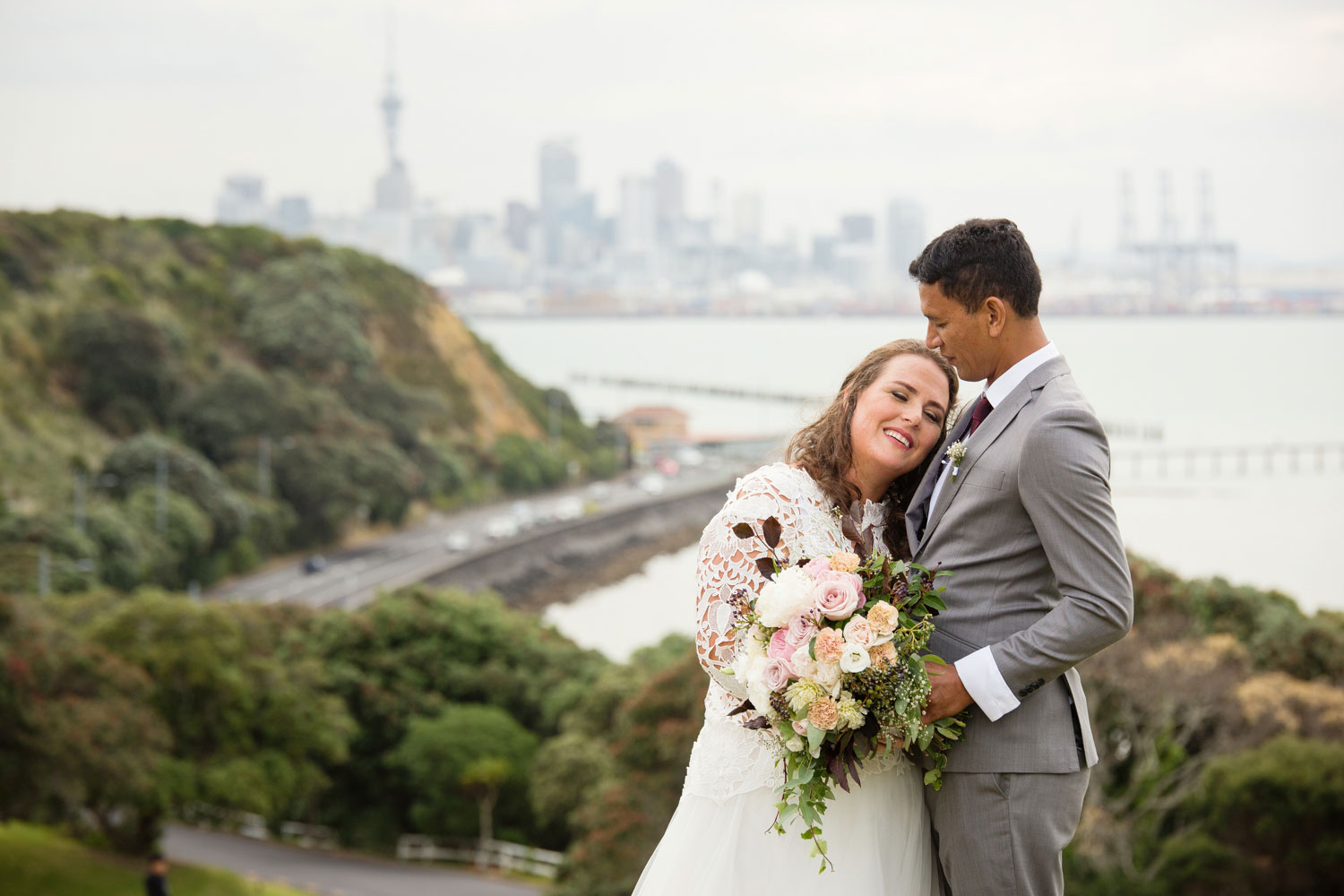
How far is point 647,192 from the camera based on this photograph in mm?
184000

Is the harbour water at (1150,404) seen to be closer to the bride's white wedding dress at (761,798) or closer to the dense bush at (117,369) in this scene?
the bride's white wedding dress at (761,798)

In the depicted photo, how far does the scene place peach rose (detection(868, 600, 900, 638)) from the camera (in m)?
2.55

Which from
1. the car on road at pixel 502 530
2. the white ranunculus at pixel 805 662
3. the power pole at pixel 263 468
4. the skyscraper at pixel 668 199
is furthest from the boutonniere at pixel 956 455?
the skyscraper at pixel 668 199

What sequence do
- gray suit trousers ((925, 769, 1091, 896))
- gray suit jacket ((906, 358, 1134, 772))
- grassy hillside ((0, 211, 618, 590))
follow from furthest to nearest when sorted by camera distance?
grassy hillside ((0, 211, 618, 590))
gray suit trousers ((925, 769, 1091, 896))
gray suit jacket ((906, 358, 1134, 772))

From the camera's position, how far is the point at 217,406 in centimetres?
4853

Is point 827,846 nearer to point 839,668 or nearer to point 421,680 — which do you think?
point 839,668

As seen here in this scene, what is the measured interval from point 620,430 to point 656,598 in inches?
1063

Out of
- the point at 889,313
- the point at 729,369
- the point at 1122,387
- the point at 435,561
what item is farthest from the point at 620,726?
the point at 889,313

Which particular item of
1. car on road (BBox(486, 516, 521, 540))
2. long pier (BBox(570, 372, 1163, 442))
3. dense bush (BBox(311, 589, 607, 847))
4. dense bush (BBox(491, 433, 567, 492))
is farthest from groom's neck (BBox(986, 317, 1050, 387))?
long pier (BBox(570, 372, 1163, 442))

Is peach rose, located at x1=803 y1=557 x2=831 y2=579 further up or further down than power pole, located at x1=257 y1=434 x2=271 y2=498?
further up

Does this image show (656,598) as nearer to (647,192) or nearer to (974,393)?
(974,393)

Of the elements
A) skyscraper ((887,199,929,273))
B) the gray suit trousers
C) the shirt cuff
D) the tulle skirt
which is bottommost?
the tulle skirt

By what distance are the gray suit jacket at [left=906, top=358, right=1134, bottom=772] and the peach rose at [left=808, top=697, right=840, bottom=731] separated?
1.00ft

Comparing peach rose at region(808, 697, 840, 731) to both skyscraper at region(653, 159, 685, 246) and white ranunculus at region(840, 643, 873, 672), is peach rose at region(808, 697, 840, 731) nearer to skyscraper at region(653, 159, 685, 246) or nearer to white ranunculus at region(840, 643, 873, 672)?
white ranunculus at region(840, 643, 873, 672)
